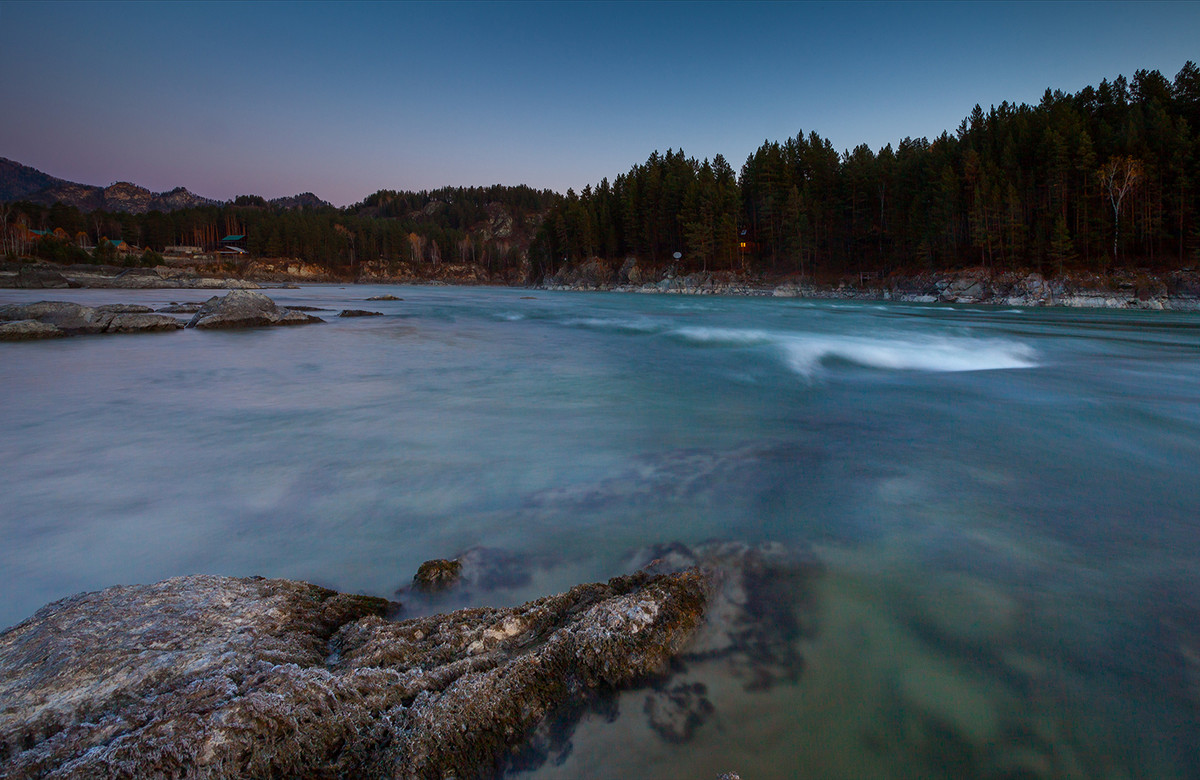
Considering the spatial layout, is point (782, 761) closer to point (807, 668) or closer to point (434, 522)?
point (807, 668)

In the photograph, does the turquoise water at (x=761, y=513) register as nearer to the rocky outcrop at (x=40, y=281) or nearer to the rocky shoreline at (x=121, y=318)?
the rocky shoreline at (x=121, y=318)

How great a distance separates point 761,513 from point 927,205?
167 feet

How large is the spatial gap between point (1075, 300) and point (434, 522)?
41.2m

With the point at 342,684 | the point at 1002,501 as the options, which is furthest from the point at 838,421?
the point at 342,684

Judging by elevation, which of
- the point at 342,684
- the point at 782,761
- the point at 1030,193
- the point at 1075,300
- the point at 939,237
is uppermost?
the point at 1030,193

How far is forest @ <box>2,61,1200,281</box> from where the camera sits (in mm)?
33750

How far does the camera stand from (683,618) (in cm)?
225

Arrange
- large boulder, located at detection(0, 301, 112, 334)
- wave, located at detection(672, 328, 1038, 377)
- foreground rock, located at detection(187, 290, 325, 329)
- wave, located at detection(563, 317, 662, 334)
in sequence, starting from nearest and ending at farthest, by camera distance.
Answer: wave, located at detection(672, 328, 1038, 377) → large boulder, located at detection(0, 301, 112, 334) → foreground rock, located at detection(187, 290, 325, 329) → wave, located at detection(563, 317, 662, 334)

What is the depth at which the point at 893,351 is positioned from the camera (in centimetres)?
1182

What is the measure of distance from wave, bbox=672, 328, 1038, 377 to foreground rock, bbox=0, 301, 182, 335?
47.3 ft

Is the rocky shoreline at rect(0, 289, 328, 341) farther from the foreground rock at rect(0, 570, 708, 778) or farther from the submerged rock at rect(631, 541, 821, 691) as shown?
the submerged rock at rect(631, 541, 821, 691)

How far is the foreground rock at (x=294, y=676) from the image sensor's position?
4.62 ft

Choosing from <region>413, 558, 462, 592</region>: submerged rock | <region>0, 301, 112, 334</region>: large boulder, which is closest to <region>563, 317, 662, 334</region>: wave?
<region>0, 301, 112, 334</region>: large boulder

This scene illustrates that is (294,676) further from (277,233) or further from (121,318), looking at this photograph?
(277,233)
